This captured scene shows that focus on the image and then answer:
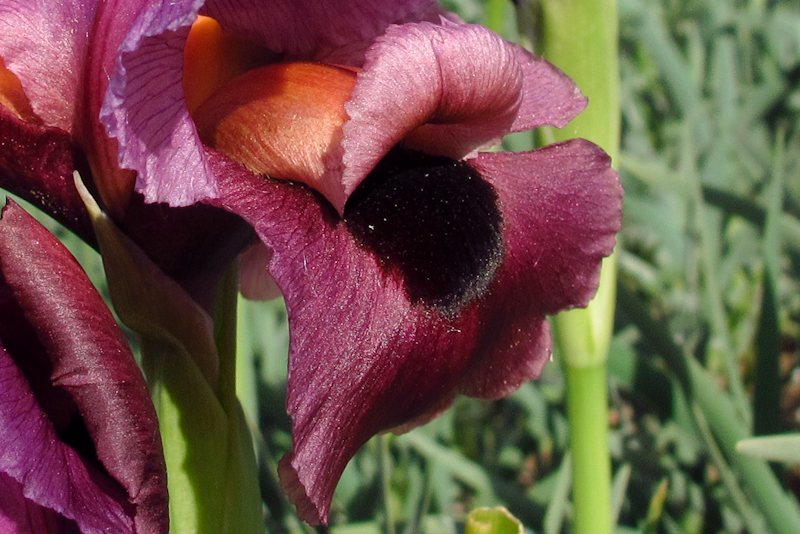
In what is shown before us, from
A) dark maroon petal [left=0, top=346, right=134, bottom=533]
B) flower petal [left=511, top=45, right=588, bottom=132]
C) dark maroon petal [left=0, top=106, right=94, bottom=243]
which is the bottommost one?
dark maroon petal [left=0, top=346, right=134, bottom=533]

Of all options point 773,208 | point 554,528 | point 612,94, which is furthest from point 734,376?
point 612,94

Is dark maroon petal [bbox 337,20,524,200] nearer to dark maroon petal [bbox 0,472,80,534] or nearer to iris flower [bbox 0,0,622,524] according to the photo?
iris flower [bbox 0,0,622,524]

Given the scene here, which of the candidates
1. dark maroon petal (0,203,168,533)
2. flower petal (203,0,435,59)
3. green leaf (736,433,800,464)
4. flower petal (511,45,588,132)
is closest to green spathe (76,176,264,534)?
dark maroon petal (0,203,168,533)

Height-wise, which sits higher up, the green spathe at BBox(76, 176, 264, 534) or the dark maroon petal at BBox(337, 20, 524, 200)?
the dark maroon petal at BBox(337, 20, 524, 200)

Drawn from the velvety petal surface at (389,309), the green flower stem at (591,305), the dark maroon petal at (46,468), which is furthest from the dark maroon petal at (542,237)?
the dark maroon petal at (46,468)

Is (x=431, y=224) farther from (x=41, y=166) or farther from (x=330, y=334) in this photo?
(x=41, y=166)

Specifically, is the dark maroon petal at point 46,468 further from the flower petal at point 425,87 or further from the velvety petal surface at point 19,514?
the flower petal at point 425,87

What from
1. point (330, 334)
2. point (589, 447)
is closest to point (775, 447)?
point (589, 447)
